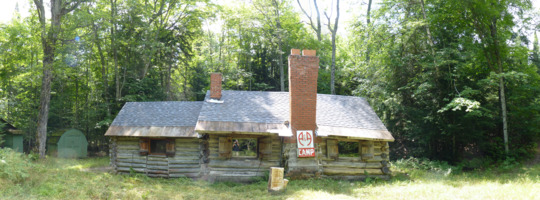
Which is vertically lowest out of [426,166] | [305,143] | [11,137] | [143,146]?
[426,166]

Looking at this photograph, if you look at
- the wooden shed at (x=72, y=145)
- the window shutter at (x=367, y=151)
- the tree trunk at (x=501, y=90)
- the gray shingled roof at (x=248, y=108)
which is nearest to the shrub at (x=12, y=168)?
the gray shingled roof at (x=248, y=108)

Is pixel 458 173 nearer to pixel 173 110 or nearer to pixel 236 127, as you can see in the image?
pixel 236 127

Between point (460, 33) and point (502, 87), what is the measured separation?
3612 mm

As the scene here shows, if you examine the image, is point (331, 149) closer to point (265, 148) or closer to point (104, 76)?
point (265, 148)

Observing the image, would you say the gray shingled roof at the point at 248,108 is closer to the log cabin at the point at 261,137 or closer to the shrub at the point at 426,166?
the log cabin at the point at 261,137

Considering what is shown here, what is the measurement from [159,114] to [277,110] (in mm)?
6352

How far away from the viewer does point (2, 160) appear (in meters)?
10.7

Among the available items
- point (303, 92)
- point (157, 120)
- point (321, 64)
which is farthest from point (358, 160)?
point (321, 64)

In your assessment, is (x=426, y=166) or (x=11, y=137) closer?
(x=426, y=166)

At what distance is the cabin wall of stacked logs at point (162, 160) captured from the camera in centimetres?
A: 1552

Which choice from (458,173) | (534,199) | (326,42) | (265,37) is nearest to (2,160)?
(534,199)

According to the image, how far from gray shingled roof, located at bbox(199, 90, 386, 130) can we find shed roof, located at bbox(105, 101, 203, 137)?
1.60 metres

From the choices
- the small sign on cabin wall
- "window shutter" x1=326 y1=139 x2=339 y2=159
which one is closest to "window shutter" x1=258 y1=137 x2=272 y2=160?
the small sign on cabin wall

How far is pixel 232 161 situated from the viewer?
1431 cm
